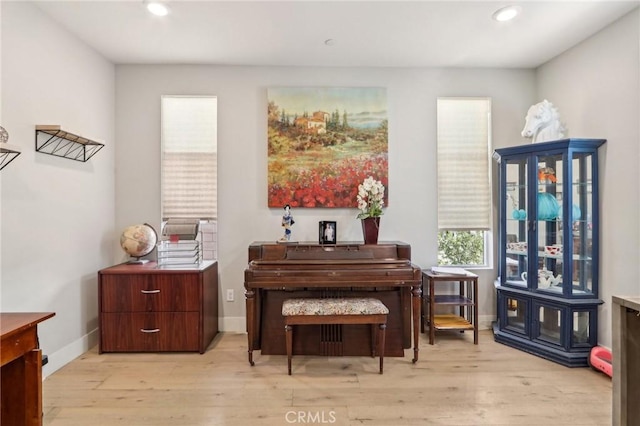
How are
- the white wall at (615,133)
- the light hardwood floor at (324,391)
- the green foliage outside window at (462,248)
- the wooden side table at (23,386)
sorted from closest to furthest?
the wooden side table at (23,386) → the light hardwood floor at (324,391) → the white wall at (615,133) → the green foliage outside window at (462,248)

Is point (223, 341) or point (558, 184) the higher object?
point (558, 184)

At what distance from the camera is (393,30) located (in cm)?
269

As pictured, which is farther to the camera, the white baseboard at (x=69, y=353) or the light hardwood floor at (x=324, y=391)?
the white baseboard at (x=69, y=353)

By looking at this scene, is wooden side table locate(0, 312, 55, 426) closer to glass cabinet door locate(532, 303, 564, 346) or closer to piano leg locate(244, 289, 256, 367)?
piano leg locate(244, 289, 256, 367)

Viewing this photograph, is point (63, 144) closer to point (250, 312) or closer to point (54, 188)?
point (54, 188)

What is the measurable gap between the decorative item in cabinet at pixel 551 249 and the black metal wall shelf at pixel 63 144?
3.65 m

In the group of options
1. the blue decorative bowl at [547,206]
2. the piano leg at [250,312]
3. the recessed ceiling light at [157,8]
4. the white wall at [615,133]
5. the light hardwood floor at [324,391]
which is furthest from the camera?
the blue decorative bowl at [547,206]

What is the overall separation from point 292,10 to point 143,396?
2.86 metres

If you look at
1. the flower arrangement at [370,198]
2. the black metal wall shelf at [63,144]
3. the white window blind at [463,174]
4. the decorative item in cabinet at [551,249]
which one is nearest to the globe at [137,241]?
the black metal wall shelf at [63,144]

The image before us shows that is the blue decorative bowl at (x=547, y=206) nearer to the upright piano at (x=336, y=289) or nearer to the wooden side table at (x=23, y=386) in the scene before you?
the upright piano at (x=336, y=289)

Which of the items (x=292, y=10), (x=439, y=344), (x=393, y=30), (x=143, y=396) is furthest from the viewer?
(x=439, y=344)

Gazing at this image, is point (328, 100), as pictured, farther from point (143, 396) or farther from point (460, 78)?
point (143, 396)

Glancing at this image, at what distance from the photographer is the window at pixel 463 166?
344 centimetres

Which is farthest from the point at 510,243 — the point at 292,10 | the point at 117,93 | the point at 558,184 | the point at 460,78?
the point at 117,93
